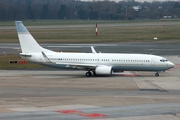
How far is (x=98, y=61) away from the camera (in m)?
60.0

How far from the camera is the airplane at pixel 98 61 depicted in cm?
5909

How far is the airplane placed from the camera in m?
59.1

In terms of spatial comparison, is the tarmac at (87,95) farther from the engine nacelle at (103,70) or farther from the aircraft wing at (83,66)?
the aircraft wing at (83,66)

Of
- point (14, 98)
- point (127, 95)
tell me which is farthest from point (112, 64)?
point (14, 98)

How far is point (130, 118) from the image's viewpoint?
3139cm

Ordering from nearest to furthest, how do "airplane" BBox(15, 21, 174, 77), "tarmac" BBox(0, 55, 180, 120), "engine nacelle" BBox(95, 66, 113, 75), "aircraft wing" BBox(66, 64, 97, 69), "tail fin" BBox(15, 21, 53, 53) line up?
"tarmac" BBox(0, 55, 180, 120), "engine nacelle" BBox(95, 66, 113, 75), "airplane" BBox(15, 21, 174, 77), "aircraft wing" BBox(66, 64, 97, 69), "tail fin" BBox(15, 21, 53, 53)

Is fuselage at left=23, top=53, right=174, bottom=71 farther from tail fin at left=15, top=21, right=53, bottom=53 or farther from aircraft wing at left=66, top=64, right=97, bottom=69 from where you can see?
tail fin at left=15, top=21, right=53, bottom=53

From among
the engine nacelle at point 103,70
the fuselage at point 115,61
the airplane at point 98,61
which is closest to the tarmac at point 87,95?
the engine nacelle at point 103,70

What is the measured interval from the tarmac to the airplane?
101cm

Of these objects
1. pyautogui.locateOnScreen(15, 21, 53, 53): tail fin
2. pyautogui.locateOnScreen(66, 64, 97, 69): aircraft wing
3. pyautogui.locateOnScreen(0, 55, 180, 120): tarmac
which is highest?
pyautogui.locateOnScreen(15, 21, 53, 53): tail fin

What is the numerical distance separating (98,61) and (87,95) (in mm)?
16984

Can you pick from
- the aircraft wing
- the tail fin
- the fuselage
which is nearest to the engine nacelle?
the aircraft wing

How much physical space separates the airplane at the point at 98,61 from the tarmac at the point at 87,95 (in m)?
1.01

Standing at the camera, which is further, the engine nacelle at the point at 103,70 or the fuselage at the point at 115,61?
the fuselage at the point at 115,61
